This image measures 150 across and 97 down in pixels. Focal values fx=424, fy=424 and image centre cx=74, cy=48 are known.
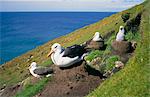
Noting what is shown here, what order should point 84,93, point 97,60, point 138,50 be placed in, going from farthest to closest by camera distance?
1. point 97,60
2. point 84,93
3. point 138,50

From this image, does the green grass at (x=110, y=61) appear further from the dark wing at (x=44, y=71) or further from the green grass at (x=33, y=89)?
the green grass at (x=33, y=89)

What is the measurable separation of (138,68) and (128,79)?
0.78 m

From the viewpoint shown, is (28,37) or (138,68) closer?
(138,68)

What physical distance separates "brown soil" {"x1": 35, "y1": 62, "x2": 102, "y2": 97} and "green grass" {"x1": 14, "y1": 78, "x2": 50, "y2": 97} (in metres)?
0.37

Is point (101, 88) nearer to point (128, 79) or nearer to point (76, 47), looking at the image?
point (128, 79)

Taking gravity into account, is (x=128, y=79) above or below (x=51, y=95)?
above

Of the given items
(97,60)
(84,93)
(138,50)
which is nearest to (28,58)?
(97,60)

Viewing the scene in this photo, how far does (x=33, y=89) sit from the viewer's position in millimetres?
24156

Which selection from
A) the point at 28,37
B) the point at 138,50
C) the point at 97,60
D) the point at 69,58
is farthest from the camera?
the point at 28,37

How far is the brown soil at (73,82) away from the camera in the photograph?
2236cm

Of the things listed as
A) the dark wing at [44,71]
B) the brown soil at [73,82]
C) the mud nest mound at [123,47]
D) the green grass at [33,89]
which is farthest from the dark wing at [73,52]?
the mud nest mound at [123,47]

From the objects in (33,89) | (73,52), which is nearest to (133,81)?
(73,52)

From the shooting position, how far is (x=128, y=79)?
56.5 feet

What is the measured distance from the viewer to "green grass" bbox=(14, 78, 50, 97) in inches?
940
